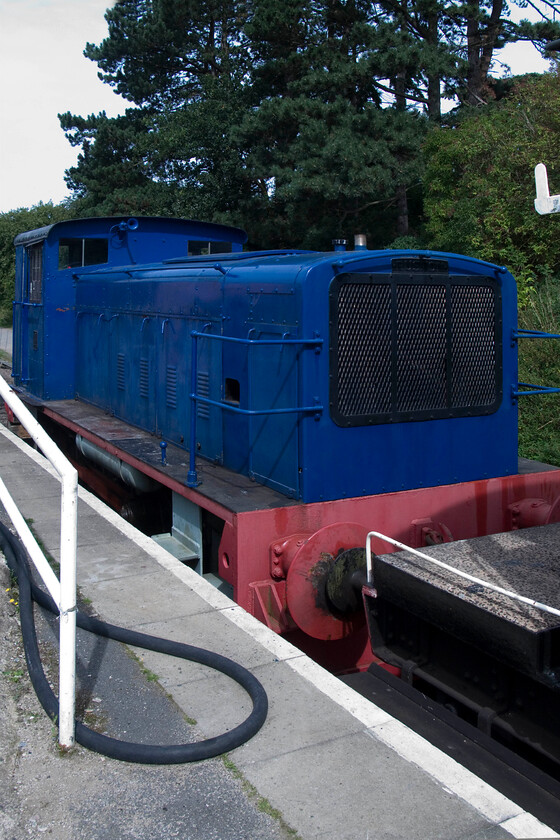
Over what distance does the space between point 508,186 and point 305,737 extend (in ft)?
41.9

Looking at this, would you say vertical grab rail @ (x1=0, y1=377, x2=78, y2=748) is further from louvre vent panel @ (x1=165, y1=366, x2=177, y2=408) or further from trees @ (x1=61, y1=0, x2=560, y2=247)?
trees @ (x1=61, y1=0, x2=560, y2=247)

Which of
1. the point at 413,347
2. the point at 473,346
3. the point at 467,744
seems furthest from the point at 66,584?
the point at 473,346

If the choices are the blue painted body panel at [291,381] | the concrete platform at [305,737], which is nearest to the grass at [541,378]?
the blue painted body panel at [291,381]

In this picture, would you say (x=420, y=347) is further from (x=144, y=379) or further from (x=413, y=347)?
(x=144, y=379)

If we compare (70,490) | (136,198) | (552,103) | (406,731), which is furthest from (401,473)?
(136,198)

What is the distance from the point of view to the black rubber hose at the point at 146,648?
2773mm

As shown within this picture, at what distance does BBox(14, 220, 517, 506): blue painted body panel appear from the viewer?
4562mm

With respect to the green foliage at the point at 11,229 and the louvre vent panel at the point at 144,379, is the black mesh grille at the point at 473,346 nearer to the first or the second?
the louvre vent panel at the point at 144,379

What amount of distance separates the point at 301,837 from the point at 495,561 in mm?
1978

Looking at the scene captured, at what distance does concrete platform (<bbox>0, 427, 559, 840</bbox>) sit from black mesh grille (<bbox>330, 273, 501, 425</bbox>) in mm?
1452

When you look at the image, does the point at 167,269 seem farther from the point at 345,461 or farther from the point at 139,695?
the point at 139,695

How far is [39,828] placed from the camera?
2.46m

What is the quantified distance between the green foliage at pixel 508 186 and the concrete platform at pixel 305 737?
381 inches

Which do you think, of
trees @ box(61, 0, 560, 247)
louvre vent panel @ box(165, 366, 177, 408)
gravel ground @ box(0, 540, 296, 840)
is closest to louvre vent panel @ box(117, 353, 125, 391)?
louvre vent panel @ box(165, 366, 177, 408)
